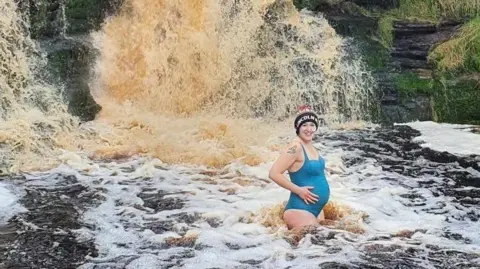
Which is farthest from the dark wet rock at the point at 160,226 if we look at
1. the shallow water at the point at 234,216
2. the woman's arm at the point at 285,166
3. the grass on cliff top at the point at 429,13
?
the grass on cliff top at the point at 429,13

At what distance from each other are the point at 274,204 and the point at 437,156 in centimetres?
328

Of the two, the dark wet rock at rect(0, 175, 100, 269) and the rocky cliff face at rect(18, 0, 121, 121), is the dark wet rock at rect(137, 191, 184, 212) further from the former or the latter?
the rocky cliff face at rect(18, 0, 121, 121)

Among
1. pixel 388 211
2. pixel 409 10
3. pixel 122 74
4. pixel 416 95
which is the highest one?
pixel 409 10

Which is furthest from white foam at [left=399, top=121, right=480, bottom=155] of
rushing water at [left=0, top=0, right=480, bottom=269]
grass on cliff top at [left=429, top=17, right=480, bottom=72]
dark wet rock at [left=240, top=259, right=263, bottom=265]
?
dark wet rock at [left=240, top=259, right=263, bottom=265]

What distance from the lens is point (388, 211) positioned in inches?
251

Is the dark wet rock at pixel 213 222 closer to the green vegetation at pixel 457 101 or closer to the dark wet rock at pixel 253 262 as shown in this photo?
the dark wet rock at pixel 253 262

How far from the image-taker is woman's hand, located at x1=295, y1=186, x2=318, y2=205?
5.43m

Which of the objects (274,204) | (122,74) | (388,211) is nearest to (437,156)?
(388,211)

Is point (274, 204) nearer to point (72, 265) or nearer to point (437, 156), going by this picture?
point (72, 265)

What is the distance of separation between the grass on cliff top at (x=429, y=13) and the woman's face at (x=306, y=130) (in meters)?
6.75

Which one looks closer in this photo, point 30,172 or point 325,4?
point 30,172

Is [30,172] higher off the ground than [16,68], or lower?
Answer: lower

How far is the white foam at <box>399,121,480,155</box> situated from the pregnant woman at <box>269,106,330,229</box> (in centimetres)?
400

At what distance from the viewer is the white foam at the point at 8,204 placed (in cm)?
615
